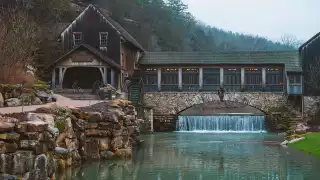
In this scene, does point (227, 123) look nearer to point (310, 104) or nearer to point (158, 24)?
point (310, 104)

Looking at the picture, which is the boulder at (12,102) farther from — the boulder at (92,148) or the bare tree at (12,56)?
the boulder at (92,148)

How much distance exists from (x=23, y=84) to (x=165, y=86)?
2324 cm

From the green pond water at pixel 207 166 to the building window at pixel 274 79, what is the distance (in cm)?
1704

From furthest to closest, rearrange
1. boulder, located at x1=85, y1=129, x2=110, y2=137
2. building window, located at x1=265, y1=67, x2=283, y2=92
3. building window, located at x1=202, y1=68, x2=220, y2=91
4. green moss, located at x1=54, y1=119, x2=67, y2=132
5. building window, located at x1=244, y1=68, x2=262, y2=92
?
building window, located at x1=202, y1=68, x2=220, y2=91 → building window, located at x1=244, y1=68, x2=262, y2=92 → building window, located at x1=265, y1=67, x2=283, y2=92 → boulder, located at x1=85, y1=129, x2=110, y2=137 → green moss, located at x1=54, y1=119, x2=67, y2=132

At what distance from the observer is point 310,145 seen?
22.9 metres

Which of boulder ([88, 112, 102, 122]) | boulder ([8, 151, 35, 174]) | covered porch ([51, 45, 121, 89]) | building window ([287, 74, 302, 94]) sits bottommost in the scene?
boulder ([8, 151, 35, 174])

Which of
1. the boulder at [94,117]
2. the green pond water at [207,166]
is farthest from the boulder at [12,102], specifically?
the green pond water at [207,166]

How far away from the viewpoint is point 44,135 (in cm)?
1100

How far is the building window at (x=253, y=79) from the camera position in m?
41.5

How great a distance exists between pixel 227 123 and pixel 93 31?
47.2 feet

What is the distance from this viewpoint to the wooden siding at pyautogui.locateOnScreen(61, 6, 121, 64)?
39500 mm

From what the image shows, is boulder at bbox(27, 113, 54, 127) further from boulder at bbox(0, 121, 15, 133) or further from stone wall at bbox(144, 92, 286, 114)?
stone wall at bbox(144, 92, 286, 114)

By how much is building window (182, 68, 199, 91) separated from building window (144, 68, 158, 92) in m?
2.67

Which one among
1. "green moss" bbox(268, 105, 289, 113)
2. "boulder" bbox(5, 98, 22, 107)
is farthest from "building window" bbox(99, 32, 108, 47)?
"boulder" bbox(5, 98, 22, 107)
